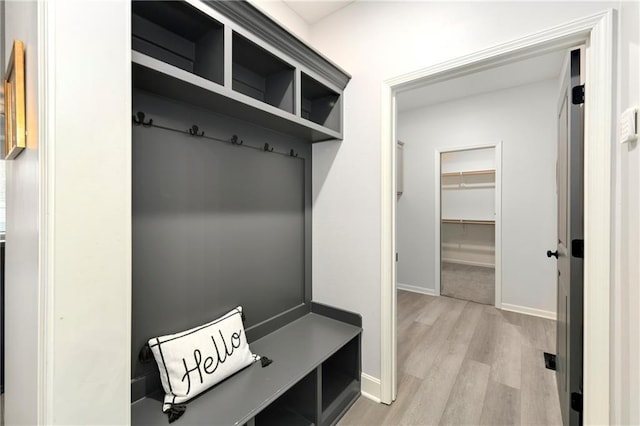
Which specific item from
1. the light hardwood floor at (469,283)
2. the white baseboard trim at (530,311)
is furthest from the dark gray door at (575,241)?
the light hardwood floor at (469,283)

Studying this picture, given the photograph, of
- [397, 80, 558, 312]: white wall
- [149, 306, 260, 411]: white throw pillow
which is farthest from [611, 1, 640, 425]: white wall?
[397, 80, 558, 312]: white wall

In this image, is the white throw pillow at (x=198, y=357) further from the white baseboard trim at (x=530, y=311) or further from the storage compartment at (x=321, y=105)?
the white baseboard trim at (x=530, y=311)

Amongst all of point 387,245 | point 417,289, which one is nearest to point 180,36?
point 387,245

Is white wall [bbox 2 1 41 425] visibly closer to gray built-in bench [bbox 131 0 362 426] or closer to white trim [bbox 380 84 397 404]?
gray built-in bench [bbox 131 0 362 426]

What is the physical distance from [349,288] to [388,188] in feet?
2.56

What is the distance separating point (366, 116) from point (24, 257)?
186 centimetres

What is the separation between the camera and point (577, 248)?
1368 mm

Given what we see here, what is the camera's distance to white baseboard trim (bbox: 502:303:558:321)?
3175 millimetres

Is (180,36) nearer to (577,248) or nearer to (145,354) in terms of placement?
(145,354)

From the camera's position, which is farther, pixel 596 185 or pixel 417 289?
pixel 417 289

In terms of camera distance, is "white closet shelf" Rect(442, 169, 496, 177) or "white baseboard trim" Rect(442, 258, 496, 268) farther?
"white baseboard trim" Rect(442, 258, 496, 268)

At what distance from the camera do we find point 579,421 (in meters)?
1.36

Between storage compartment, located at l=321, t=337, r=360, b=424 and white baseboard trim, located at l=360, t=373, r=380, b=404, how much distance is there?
0.04 metres

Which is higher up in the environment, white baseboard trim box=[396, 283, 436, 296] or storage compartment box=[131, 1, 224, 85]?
storage compartment box=[131, 1, 224, 85]
